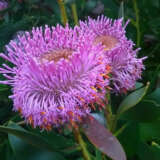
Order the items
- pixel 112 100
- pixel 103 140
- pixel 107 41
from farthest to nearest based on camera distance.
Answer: pixel 112 100, pixel 107 41, pixel 103 140

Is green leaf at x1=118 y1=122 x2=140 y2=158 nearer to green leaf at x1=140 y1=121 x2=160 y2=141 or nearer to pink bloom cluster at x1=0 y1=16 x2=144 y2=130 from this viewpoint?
green leaf at x1=140 y1=121 x2=160 y2=141

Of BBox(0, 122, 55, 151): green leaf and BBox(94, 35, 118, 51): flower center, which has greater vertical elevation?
BBox(94, 35, 118, 51): flower center

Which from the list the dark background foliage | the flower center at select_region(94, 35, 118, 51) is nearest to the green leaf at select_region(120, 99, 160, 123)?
the dark background foliage

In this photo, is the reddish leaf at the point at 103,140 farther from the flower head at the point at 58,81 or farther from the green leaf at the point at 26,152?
the green leaf at the point at 26,152

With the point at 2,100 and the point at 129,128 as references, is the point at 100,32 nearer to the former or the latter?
the point at 129,128

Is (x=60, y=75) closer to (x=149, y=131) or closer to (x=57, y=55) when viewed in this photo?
(x=57, y=55)

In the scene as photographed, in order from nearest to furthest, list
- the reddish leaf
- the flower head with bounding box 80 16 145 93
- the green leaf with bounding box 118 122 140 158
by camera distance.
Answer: the reddish leaf, the flower head with bounding box 80 16 145 93, the green leaf with bounding box 118 122 140 158

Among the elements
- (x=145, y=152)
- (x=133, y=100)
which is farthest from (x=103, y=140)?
(x=145, y=152)
